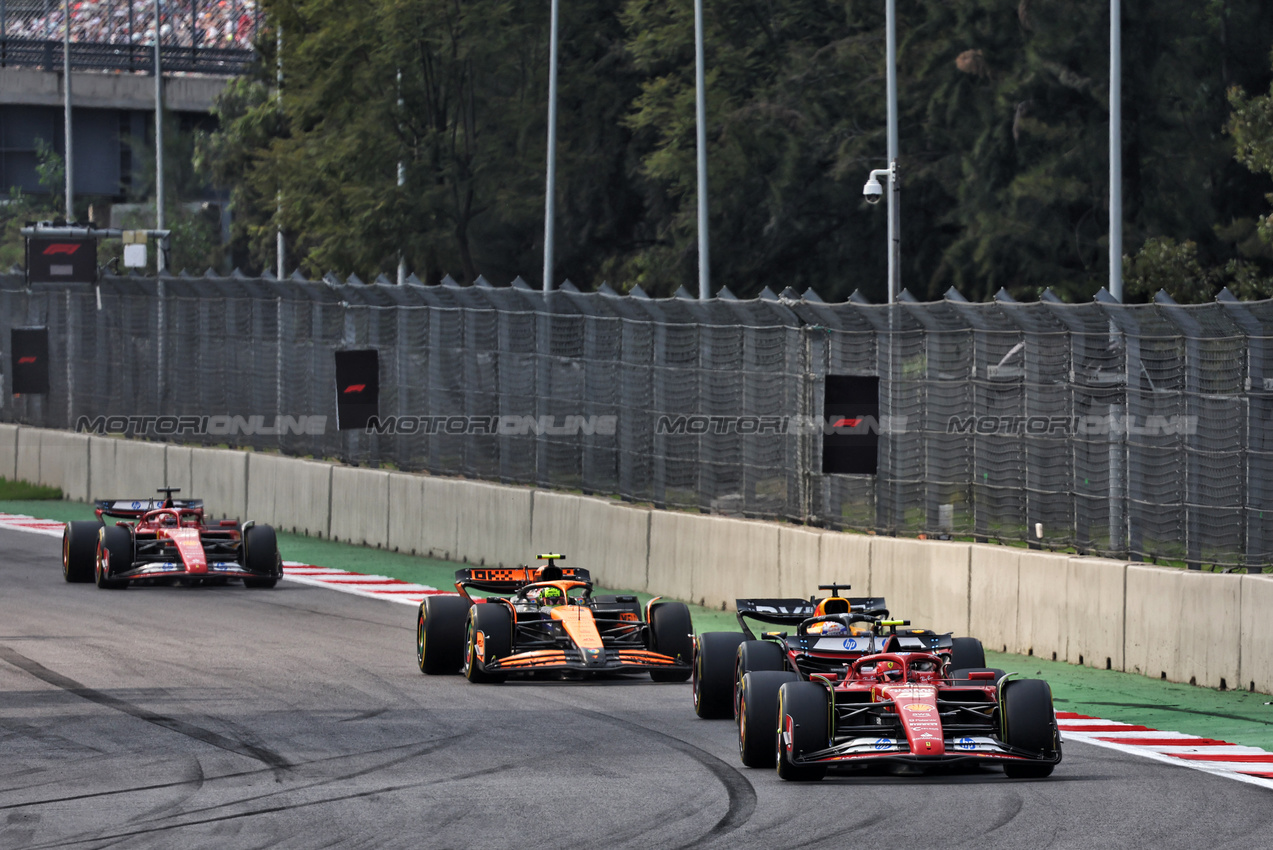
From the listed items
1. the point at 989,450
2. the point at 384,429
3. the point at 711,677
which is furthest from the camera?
the point at 384,429

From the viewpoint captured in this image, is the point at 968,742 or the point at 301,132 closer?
the point at 968,742

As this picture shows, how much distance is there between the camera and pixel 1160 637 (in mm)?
15578

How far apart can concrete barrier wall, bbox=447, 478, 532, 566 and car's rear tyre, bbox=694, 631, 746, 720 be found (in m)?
10.3

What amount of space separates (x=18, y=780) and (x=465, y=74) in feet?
163

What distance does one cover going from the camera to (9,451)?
118 ft

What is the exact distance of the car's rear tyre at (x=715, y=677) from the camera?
13672mm

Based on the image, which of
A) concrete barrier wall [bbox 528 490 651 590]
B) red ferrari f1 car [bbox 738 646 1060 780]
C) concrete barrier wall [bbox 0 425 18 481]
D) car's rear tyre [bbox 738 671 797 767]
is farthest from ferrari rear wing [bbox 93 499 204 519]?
concrete barrier wall [bbox 0 425 18 481]

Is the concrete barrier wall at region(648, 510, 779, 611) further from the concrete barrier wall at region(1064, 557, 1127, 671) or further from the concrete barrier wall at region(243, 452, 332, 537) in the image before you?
the concrete barrier wall at region(243, 452, 332, 537)

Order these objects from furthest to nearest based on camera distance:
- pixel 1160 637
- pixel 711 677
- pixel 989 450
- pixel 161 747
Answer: pixel 989 450, pixel 1160 637, pixel 711 677, pixel 161 747

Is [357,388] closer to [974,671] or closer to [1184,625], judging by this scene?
[1184,625]

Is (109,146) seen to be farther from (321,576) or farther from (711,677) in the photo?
(711,677)

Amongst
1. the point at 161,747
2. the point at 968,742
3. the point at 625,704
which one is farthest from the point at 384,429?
the point at 968,742

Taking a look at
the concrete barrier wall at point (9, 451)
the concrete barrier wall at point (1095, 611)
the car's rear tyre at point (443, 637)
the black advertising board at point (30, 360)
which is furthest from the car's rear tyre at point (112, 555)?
the black advertising board at point (30, 360)

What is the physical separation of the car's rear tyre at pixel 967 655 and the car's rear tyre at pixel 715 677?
127 centimetres
